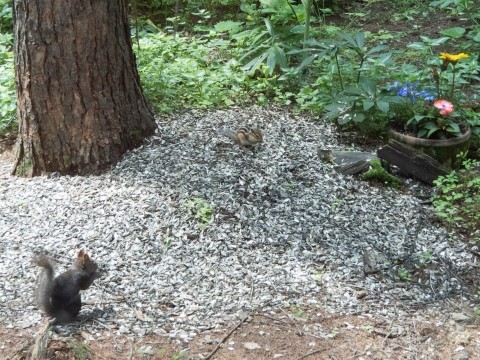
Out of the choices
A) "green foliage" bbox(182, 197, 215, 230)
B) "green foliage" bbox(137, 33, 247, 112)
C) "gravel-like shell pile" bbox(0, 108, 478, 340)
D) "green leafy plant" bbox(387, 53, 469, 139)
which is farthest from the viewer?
"green foliage" bbox(137, 33, 247, 112)

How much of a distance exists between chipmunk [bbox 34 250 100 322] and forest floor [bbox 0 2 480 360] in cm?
13

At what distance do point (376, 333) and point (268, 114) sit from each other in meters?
2.71

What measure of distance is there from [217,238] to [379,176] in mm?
1519

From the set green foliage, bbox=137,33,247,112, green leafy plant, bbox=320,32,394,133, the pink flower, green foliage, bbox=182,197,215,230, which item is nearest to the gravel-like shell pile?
green foliage, bbox=182,197,215,230

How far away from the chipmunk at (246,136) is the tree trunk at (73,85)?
0.80m

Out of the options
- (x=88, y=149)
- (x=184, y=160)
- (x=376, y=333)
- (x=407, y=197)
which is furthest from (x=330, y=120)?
(x=376, y=333)

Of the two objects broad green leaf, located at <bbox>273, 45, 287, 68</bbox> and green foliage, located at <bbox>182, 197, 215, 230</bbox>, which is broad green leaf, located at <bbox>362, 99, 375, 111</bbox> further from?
green foliage, located at <bbox>182, 197, 215, 230</bbox>

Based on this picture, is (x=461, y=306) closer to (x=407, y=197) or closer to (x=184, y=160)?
(x=407, y=197)

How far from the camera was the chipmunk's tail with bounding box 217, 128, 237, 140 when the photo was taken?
16.7 feet

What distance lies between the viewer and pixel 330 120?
573cm

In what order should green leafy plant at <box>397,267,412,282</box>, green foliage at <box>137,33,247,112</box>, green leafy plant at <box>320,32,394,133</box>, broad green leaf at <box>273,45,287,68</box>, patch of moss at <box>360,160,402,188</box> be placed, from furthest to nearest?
broad green leaf at <box>273,45,287,68</box> → green foliage at <box>137,33,247,112</box> → green leafy plant at <box>320,32,394,133</box> → patch of moss at <box>360,160,402,188</box> → green leafy plant at <box>397,267,412,282</box>

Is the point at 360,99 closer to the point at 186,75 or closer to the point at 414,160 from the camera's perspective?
the point at 414,160

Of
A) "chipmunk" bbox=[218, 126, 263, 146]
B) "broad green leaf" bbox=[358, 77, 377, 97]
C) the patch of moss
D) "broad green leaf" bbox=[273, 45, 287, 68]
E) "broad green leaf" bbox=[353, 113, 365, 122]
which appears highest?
"broad green leaf" bbox=[273, 45, 287, 68]

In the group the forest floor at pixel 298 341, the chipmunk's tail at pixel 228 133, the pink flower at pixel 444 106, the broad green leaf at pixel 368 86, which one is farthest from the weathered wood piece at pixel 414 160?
the forest floor at pixel 298 341
